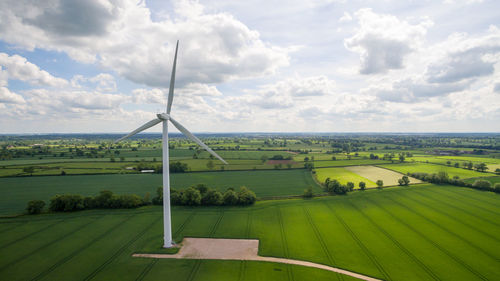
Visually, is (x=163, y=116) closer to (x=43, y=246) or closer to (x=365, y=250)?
(x=43, y=246)

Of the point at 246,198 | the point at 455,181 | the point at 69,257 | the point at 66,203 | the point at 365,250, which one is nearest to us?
the point at 69,257

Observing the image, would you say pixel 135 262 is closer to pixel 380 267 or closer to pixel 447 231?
pixel 380 267

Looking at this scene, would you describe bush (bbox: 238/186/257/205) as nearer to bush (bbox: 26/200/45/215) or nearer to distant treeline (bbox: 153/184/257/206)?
distant treeline (bbox: 153/184/257/206)

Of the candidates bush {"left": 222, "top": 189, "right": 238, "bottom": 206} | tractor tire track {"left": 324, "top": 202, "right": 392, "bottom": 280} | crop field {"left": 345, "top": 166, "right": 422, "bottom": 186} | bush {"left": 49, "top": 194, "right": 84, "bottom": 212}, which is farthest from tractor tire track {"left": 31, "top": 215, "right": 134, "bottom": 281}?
crop field {"left": 345, "top": 166, "right": 422, "bottom": 186}

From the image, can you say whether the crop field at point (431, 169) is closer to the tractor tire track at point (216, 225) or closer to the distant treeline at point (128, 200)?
the distant treeline at point (128, 200)

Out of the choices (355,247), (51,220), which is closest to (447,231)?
(355,247)

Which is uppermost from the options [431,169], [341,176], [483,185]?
[431,169]

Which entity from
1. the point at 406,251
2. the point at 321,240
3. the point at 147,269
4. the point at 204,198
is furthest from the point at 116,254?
the point at 406,251

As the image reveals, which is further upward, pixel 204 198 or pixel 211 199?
pixel 204 198
